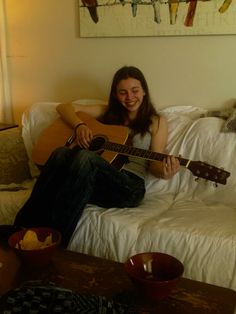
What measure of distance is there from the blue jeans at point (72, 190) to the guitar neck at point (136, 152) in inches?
4.2

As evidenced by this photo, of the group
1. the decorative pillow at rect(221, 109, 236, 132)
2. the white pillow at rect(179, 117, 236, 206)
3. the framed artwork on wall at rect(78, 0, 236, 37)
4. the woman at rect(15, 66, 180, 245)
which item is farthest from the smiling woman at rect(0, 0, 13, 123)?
the decorative pillow at rect(221, 109, 236, 132)

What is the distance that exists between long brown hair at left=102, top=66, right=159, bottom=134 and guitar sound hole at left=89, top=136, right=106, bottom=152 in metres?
0.16

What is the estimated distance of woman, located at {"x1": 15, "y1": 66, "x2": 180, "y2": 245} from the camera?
1.68 meters

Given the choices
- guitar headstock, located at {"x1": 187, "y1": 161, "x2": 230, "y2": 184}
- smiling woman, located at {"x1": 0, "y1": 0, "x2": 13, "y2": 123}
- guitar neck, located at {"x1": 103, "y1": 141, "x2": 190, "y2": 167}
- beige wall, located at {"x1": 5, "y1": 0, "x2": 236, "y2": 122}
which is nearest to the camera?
guitar headstock, located at {"x1": 187, "y1": 161, "x2": 230, "y2": 184}

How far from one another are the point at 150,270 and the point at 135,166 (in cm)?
83

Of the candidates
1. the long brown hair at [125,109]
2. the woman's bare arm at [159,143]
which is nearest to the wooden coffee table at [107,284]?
the woman's bare arm at [159,143]

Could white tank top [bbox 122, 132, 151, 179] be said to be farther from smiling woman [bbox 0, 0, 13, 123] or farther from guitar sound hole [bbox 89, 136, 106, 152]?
smiling woman [bbox 0, 0, 13, 123]

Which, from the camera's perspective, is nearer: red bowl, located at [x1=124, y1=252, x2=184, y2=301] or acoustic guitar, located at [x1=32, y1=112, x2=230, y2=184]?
red bowl, located at [x1=124, y1=252, x2=184, y2=301]

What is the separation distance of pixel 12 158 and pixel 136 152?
86 centimetres

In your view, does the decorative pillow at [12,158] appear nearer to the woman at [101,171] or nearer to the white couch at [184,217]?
the white couch at [184,217]

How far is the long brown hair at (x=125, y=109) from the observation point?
203cm

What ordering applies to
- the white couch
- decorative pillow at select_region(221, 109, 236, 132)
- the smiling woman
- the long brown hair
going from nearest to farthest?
the white couch
decorative pillow at select_region(221, 109, 236, 132)
the long brown hair
the smiling woman

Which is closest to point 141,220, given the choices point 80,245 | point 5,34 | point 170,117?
point 80,245

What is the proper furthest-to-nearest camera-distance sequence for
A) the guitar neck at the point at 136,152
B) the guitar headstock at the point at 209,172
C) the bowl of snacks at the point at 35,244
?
the guitar neck at the point at 136,152, the guitar headstock at the point at 209,172, the bowl of snacks at the point at 35,244
